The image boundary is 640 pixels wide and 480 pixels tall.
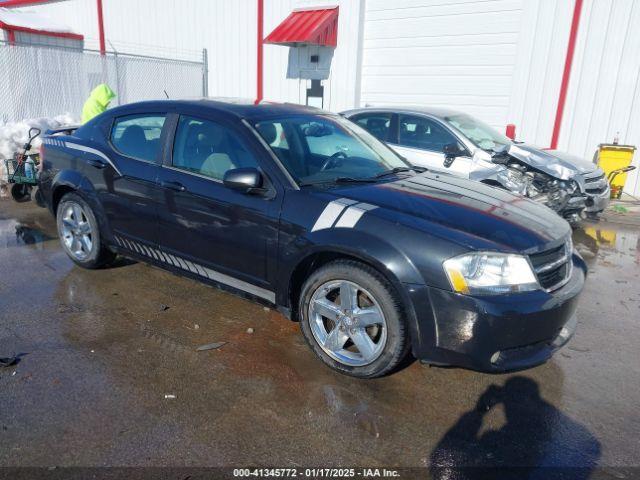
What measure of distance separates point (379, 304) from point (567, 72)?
9338 mm

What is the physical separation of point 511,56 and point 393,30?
2.95m

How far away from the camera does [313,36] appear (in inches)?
496

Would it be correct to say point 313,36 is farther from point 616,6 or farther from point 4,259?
point 4,259

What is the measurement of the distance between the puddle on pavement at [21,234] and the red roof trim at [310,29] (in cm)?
810

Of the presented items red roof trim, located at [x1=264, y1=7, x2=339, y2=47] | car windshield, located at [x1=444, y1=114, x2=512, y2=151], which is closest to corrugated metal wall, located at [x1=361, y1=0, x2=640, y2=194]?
red roof trim, located at [x1=264, y1=7, x2=339, y2=47]

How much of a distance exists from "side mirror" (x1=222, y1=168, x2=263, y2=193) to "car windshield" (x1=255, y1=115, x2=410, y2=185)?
0.78ft

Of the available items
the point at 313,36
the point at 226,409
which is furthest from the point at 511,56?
the point at 226,409

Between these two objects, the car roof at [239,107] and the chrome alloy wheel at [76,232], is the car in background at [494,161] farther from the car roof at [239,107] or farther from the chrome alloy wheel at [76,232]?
the chrome alloy wheel at [76,232]

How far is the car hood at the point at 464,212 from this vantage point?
295cm

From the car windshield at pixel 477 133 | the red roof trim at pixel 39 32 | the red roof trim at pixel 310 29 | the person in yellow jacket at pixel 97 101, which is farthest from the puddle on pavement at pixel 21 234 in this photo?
the red roof trim at pixel 39 32

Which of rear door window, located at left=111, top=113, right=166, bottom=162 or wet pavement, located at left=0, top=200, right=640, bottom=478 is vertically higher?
rear door window, located at left=111, top=113, right=166, bottom=162

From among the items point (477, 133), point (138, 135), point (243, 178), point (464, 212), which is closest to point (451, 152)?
point (477, 133)

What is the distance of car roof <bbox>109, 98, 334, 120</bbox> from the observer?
3879mm

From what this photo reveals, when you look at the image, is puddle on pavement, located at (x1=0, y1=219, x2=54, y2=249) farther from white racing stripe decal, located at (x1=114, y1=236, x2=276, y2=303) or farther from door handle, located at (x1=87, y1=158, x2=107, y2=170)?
white racing stripe decal, located at (x1=114, y1=236, x2=276, y2=303)
